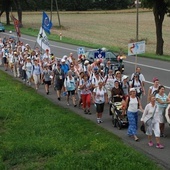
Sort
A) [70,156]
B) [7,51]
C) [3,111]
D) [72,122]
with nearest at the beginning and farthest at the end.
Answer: [70,156], [72,122], [3,111], [7,51]

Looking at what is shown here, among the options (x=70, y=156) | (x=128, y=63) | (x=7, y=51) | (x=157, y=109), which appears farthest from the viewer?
(x=128, y=63)

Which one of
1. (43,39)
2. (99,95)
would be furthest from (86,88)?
(43,39)

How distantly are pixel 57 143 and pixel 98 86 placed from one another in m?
3.47

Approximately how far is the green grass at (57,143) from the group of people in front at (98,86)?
2.86 ft

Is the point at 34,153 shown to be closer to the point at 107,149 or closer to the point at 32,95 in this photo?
the point at 107,149

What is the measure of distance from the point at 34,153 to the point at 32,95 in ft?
26.3

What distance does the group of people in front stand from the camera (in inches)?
501

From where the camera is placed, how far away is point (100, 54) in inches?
887

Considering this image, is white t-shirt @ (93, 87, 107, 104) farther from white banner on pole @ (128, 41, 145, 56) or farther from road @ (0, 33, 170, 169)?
white banner on pole @ (128, 41, 145, 56)

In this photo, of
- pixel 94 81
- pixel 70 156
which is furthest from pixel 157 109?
pixel 94 81

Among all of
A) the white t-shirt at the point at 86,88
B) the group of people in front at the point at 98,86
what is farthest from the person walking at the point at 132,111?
the white t-shirt at the point at 86,88

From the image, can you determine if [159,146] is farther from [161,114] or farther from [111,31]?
[111,31]

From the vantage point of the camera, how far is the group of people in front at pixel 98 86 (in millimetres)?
12719

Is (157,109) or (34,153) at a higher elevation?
(157,109)
